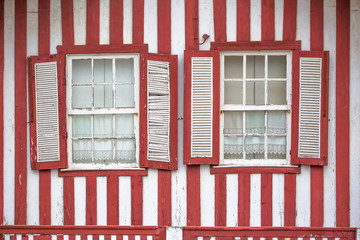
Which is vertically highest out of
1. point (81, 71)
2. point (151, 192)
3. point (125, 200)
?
point (81, 71)

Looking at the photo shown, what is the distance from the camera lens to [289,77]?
448 centimetres

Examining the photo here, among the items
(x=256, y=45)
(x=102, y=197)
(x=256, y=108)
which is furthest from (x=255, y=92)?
(x=102, y=197)

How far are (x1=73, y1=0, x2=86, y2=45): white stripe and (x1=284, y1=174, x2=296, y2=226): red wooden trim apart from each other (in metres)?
3.02

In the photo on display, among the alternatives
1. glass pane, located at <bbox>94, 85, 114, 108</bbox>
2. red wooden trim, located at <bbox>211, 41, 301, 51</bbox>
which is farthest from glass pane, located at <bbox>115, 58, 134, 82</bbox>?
red wooden trim, located at <bbox>211, 41, 301, 51</bbox>

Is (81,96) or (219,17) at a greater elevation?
(219,17)

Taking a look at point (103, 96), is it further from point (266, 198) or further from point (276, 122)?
point (266, 198)

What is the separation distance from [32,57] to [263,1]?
291cm

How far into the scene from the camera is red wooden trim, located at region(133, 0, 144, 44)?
4516 mm

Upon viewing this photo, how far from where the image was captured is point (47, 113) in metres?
4.54

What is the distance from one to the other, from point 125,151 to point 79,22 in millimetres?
1699

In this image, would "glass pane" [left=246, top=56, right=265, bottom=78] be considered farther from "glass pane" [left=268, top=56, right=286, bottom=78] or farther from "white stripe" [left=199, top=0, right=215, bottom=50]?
"white stripe" [left=199, top=0, right=215, bottom=50]

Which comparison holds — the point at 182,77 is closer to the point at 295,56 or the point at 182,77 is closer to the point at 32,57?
the point at 295,56

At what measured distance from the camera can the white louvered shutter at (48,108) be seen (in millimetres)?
4531

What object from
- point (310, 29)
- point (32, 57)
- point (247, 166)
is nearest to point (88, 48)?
point (32, 57)
